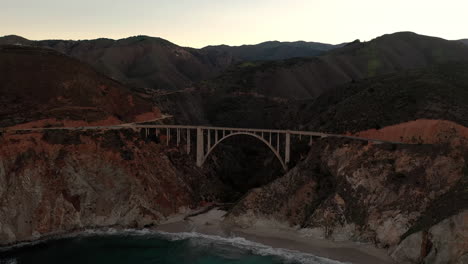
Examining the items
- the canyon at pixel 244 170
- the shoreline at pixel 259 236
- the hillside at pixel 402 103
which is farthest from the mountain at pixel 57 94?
the hillside at pixel 402 103

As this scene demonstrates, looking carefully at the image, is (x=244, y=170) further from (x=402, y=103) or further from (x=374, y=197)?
(x=374, y=197)

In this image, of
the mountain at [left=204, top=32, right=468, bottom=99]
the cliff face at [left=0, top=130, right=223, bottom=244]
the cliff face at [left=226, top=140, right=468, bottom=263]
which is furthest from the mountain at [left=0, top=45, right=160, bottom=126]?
the mountain at [left=204, top=32, right=468, bottom=99]

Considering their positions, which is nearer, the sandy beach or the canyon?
the sandy beach

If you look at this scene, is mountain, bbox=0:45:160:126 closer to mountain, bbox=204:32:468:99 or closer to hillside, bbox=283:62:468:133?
hillside, bbox=283:62:468:133

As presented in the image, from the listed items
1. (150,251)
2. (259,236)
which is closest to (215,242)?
(259,236)

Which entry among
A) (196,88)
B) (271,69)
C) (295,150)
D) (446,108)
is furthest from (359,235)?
(271,69)

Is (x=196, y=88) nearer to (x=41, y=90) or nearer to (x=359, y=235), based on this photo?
(x=41, y=90)

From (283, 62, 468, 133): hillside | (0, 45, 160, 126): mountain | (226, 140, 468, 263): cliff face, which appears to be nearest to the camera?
(226, 140, 468, 263): cliff face

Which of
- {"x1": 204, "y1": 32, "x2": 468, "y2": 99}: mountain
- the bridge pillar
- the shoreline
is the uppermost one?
{"x1": 204, "y1": 32, "x2": 468, "y2": 99}: mountain
